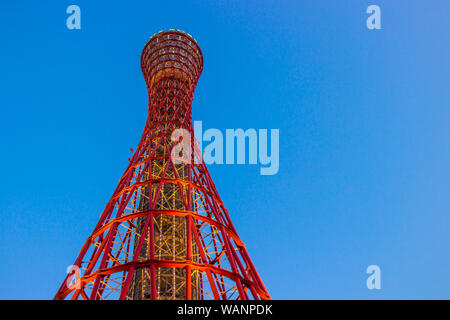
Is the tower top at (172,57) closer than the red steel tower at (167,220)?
No

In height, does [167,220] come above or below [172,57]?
below

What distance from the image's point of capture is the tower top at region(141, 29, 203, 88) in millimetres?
27812

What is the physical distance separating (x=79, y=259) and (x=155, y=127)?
10585 millimetres

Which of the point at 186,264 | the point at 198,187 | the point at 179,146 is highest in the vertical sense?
the point at 179,146

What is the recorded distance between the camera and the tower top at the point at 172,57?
27812 millimetres

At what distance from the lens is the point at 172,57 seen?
28.2 m

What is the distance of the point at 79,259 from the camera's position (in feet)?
51.8

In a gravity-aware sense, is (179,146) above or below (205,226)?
above

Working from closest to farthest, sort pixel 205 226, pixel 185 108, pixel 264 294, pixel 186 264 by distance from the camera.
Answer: pixel 186 264 < pixel 264 294 < pixel 205 226 < pixel 185 108

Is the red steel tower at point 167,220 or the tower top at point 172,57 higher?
the tower top at point 172,57

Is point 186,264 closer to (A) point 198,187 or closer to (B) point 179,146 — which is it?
(A) point 198,187
